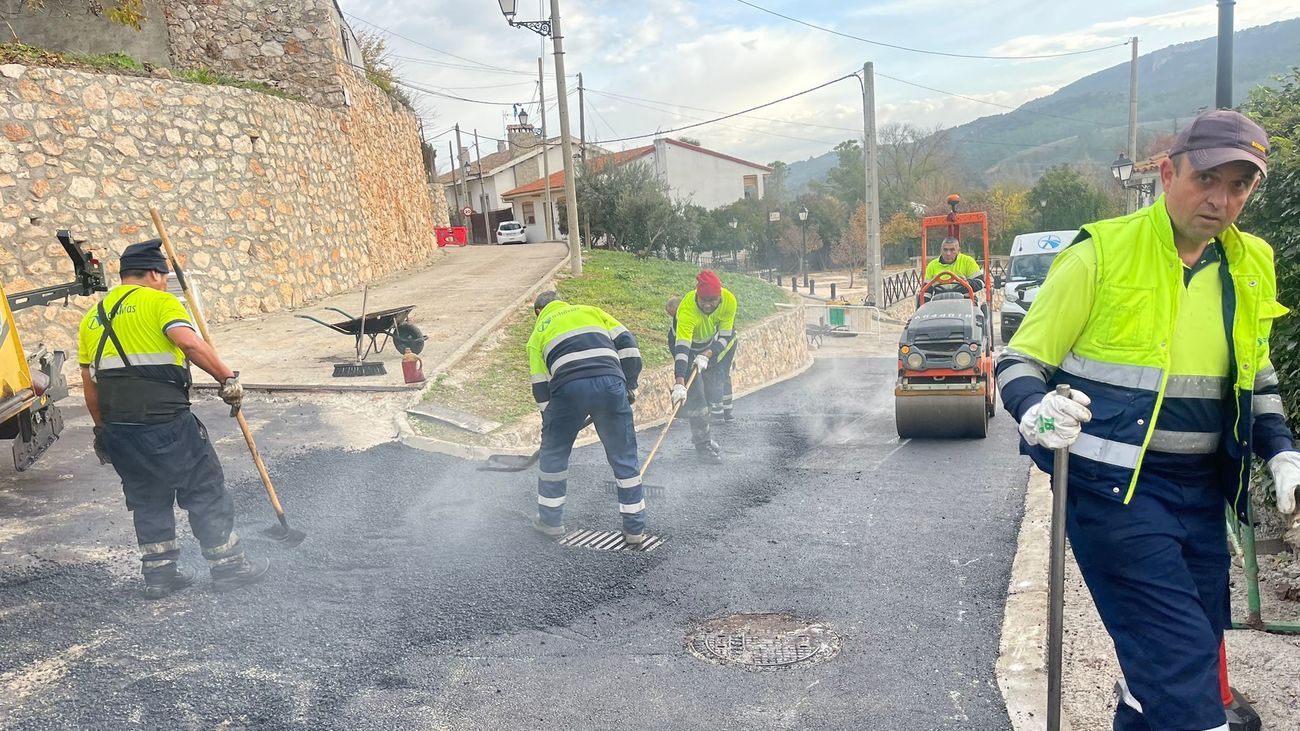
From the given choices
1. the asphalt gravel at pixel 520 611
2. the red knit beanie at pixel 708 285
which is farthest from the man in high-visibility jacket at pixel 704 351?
the asphalt gravel at pixel 520 611

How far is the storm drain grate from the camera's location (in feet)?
17.8

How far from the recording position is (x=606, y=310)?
1421 cm

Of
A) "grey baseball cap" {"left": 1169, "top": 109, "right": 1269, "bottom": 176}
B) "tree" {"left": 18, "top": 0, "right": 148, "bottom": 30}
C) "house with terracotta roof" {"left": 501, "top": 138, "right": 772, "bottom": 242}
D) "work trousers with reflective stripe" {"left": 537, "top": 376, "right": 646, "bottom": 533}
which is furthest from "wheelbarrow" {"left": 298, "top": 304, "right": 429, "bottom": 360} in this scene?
"house with terracotta roof" {"left": 501, "top": 138, "right": 772, "bottom": 242}

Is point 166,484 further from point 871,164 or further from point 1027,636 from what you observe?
point 871,164

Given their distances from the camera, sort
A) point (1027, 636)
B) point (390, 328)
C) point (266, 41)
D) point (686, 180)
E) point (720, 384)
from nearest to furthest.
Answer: point (1027, 636), point (720, 384), point (390, 328), point (266, 41), point (686, 180)

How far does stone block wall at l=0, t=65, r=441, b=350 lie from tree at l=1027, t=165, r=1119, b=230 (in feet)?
110

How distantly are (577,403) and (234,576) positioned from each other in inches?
85.2

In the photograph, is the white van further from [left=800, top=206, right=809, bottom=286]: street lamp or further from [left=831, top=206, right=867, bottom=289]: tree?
[left=831, top=206, right=867, bottom=289]: tree

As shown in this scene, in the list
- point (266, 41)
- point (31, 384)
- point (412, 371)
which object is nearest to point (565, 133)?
point (266, 41)

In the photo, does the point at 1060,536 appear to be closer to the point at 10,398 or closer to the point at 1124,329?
the point at 1124,329

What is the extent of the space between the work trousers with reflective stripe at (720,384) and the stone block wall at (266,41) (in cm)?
1121

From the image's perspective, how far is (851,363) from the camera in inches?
639

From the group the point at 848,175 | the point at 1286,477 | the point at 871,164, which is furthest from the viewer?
the point at 848,175

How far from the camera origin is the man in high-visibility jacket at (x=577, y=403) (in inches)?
215
